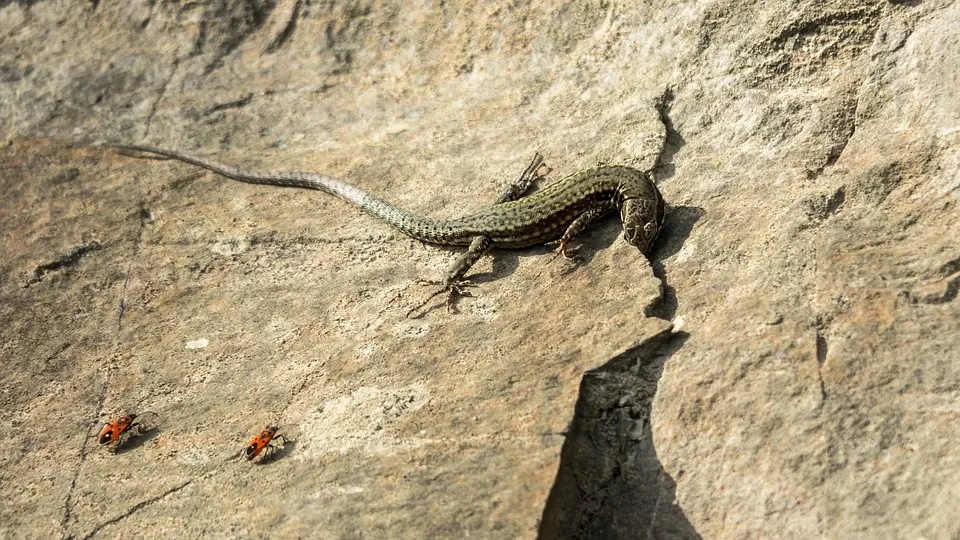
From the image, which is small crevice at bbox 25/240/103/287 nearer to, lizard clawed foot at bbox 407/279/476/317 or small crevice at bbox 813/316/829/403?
lizard clawed foot at bbox 407/279/476/317

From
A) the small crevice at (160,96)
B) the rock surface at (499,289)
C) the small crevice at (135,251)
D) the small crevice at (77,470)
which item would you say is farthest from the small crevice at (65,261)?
the small crevice at (160,96)

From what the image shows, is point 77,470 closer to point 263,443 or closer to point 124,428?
point 124,428

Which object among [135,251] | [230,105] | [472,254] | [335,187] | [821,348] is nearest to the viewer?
[821,348]

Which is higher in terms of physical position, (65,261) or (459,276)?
(459,276)

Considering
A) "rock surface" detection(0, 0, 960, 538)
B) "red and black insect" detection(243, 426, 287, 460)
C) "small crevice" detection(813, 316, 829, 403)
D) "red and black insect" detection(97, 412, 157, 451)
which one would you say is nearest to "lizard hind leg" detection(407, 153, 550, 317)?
"rock surface" detection(0, 0, 960, 538)

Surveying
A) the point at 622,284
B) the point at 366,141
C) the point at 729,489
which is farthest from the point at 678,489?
the point at 366,141

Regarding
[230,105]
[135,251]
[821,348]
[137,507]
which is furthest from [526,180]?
[137,507]

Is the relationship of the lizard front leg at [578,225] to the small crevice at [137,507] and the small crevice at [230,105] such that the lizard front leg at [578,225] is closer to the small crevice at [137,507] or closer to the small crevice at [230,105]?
the small crevice at [137,507]
